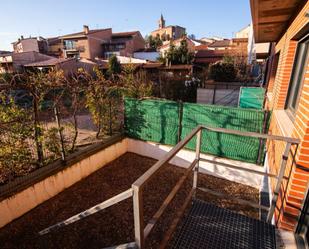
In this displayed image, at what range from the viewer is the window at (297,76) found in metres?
3.06

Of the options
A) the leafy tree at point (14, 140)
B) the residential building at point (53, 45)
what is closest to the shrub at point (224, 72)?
the leafy tree at point (14, 140)

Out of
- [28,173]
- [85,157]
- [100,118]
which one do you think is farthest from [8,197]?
[100,118]

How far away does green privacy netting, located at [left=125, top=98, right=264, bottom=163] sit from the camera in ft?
15.1

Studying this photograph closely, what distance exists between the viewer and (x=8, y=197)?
11.2 feet

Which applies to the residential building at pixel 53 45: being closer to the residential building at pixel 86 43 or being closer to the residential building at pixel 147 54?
the residential building at pixel 86 43

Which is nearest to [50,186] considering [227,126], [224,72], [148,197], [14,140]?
Answer: [14,140]

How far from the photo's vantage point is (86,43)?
31953 millimetres

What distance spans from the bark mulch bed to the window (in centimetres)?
215

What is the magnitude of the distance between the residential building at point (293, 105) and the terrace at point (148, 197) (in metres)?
0.14

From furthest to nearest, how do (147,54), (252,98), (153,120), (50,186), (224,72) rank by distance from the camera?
1. (147,54)
2. (224,72)
3. (252,98)
4. (153,120)
5. (50,186)

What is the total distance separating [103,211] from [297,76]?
172 inches

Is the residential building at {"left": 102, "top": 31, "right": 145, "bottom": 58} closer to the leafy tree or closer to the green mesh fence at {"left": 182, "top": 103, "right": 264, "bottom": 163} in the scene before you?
the green mesh fence at {"left": 182, "top": 103, "right": 264, "bottom": 163}

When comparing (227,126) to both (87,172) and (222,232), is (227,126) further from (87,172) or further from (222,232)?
(87,172)

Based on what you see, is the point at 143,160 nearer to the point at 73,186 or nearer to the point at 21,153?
the point at 73,186
